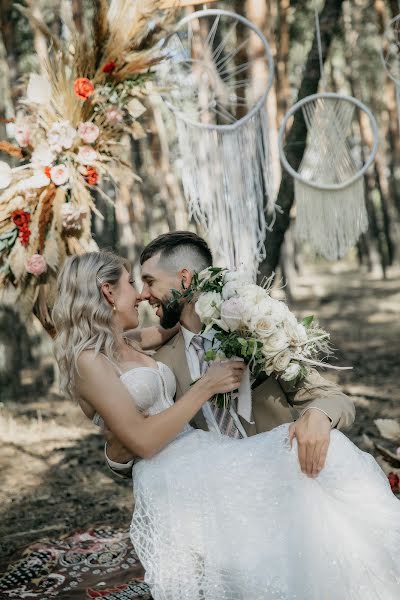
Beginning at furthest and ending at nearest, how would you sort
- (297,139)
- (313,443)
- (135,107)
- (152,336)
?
(297,139) < (135,107) < (152,336) < (313,443)

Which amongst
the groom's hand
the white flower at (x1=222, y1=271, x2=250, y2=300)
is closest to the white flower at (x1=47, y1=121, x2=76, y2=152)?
the white flower at (x1=222, y1=271, x2=250, y2=300)

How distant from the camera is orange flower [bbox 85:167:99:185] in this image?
407 cm

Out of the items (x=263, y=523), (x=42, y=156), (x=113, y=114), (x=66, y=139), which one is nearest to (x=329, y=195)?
(x=113, y=114)

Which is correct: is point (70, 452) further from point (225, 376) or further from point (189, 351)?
point (225, 376)

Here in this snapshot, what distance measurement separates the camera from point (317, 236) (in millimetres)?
4484

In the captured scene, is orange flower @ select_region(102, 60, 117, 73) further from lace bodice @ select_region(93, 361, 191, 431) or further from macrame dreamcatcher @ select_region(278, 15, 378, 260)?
lace bodice @ select_region(93, 361, 191, 431)

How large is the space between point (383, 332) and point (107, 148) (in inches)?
384

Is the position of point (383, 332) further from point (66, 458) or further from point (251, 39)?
point (251, 39)

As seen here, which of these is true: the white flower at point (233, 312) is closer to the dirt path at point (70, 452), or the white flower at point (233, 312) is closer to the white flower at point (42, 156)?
the white flower at point (42, 156)

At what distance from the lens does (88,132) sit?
3977mm

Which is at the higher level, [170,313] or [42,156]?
[42,156]

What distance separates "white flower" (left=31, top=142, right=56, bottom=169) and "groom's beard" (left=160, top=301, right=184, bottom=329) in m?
1.32

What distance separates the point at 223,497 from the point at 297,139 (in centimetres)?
263

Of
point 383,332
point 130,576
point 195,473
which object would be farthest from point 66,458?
point 383,332
